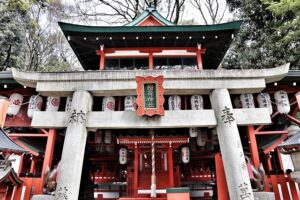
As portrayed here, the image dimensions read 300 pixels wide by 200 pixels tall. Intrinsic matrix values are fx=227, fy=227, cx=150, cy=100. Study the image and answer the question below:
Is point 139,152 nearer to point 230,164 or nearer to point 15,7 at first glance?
point 230,164

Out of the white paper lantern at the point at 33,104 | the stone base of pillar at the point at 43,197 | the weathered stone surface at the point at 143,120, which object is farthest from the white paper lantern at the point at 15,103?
the stone base of pillar at the point at 43,197

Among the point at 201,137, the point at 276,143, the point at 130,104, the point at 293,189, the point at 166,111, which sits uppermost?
the point at 130,104

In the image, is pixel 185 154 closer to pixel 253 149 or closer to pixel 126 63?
pixel 253 149

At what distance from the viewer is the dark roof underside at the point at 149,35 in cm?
970

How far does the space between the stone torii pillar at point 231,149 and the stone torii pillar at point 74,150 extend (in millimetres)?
4452

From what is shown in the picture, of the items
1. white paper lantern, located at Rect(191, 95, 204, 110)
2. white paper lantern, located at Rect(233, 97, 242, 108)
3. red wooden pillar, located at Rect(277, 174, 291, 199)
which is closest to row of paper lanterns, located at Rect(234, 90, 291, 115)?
white paper lantern, located at Rect(233, 97, 242, 108)

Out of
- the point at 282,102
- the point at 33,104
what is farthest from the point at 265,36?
the point at 33,104

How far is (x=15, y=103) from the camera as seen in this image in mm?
9000

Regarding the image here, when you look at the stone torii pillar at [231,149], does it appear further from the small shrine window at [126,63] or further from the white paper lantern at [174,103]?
the small shrine window at [126,63]

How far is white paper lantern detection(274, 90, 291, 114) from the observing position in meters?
8.96

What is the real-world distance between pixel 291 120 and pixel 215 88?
3981 mm

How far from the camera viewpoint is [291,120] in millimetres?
9359

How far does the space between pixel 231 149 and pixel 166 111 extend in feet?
7.80

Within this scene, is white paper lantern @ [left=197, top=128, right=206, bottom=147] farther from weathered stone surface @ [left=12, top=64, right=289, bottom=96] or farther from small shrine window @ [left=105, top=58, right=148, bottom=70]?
small shrine window @ [left=105, top=58, right=148, bottom=70]
